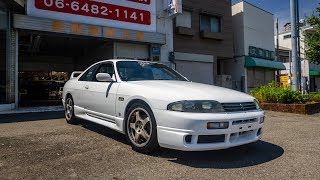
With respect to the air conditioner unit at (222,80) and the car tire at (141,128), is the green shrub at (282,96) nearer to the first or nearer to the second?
the car tire at (141,128)

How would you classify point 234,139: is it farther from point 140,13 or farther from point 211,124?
point 140,13

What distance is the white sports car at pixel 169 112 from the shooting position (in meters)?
3.71

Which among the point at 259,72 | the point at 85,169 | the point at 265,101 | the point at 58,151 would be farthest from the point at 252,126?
the point at 259,72

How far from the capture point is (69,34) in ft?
41.3

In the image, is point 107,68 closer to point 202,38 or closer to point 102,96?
point 102,96

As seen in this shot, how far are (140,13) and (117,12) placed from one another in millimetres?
1328

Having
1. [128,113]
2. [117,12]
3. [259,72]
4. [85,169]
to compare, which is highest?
[117,12]

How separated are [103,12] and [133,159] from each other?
10885 mm

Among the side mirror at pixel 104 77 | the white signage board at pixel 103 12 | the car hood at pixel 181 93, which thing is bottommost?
the car hood at pixel 181 93

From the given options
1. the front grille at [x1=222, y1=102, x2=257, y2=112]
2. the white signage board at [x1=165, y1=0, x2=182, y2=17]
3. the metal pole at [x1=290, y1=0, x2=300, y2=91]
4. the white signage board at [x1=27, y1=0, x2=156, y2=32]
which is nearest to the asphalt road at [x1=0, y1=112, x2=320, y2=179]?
the front grille at [x1=222, y1=102, x2=257, y2=112]

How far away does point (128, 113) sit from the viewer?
177 inches

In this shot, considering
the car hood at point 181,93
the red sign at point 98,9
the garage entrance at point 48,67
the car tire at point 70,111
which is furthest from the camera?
the garage entrance at point 48,67

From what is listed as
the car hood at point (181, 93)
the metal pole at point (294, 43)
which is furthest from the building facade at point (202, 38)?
the car hood at point (181, 93)

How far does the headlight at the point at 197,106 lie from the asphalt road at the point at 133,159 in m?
0.70
